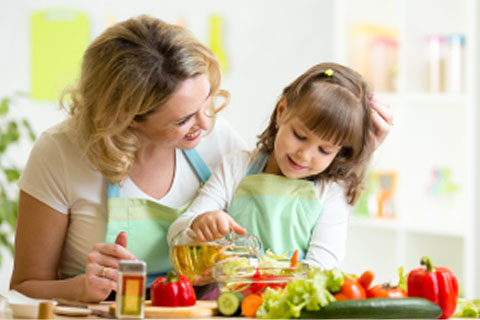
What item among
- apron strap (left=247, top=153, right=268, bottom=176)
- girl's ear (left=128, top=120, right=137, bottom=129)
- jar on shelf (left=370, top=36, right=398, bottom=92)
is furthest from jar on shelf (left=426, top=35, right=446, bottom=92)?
girl's ear (left=128, top=120, right=137, bottom=129)

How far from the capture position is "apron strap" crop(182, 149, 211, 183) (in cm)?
208

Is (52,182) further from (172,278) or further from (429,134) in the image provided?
(429,134)

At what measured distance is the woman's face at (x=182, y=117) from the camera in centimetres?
183

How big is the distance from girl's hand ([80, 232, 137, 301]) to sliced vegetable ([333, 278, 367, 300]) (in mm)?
476

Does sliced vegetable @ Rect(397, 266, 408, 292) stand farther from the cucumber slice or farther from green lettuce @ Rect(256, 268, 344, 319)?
the cucumber slice

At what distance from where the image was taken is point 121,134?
193 centimetres

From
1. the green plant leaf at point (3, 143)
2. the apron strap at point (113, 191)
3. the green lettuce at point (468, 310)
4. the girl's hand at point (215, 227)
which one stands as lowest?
the green lettuce at point (468, 310)

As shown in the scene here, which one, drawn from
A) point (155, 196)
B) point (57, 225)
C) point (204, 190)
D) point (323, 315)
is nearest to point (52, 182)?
point (57, 225)

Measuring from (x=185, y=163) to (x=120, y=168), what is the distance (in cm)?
24

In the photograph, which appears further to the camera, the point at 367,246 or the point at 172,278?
the point at 367,246

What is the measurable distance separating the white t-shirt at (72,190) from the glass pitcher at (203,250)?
0.88 ft

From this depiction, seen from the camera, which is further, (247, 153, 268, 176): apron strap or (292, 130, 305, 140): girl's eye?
(247, 153, 268, 176): apron strap

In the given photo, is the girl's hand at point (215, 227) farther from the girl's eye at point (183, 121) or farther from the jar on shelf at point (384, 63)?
the jar on shelf at point (384, 63)

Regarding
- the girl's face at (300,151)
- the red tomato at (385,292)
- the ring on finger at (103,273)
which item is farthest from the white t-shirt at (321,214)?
the red tomato at (385,292)
